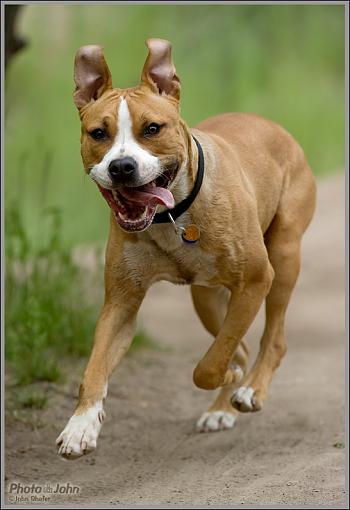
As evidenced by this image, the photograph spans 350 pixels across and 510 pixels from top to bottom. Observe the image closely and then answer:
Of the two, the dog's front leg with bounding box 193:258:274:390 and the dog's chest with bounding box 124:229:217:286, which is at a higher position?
the dog's chest with bounding box 124:229:217:286

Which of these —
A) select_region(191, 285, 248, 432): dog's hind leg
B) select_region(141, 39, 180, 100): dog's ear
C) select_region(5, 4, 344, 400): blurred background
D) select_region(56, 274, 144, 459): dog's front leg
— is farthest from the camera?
select_region(5, 4, 344, 400): blurred background

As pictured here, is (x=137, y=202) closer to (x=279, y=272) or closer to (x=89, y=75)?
(x=89, y=75)

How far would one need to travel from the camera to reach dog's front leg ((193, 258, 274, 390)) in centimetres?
552

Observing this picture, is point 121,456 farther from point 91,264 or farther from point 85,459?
point 91,264

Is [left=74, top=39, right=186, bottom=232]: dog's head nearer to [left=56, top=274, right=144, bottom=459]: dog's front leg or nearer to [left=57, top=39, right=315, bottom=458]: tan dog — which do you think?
[left=57, top=39, right=315, bottom=458]: tan dog

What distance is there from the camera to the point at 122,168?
4633 mm

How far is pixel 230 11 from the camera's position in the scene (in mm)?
16484

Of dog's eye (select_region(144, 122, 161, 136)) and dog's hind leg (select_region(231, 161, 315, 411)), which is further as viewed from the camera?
dog's hind leg (select_region(231, 161, 315, 411))

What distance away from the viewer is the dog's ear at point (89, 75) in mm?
5152

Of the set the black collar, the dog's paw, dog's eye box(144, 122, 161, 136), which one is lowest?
the dog's paw

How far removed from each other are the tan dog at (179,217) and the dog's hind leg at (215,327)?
406 mm

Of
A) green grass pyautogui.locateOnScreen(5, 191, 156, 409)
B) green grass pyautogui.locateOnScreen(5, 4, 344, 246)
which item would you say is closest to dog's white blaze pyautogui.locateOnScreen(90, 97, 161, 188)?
green grass pyautogui.locateOnScreen(5, 191, 156, 409)

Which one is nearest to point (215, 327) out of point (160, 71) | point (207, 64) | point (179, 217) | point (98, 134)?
point (179, 217)

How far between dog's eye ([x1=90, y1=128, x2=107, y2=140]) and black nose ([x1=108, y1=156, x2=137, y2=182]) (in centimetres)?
22
